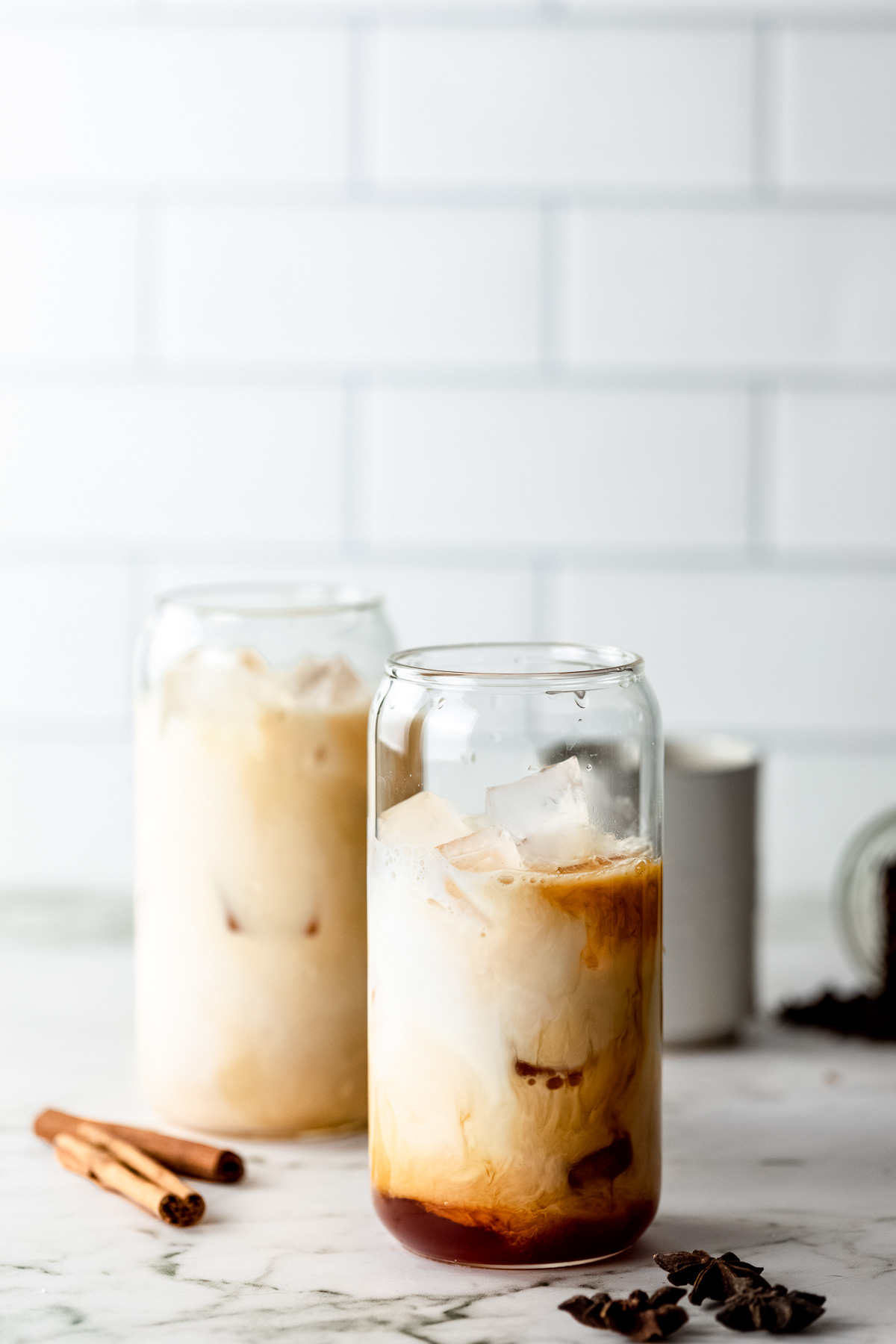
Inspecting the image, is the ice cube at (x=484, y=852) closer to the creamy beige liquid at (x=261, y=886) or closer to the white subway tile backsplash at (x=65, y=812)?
the creamy beige liquid at (x=261, y=886)

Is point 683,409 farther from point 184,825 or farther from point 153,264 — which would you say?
point 184,825

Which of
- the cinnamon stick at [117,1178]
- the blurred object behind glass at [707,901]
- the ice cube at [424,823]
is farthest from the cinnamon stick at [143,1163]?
the blurred object behind glass at [707,901]

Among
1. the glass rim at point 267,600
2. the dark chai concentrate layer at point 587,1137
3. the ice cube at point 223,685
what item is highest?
the glass rim at point 267,600

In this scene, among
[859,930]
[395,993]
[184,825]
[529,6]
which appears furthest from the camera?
[529,6]

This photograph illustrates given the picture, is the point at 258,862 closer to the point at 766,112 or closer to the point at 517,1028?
the point at 517,1028

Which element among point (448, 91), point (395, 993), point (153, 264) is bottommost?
point (395, 993)

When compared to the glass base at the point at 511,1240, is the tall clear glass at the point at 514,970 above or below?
above

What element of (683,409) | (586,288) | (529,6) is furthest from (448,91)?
(683,409)
